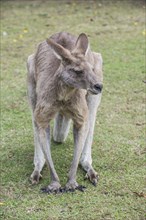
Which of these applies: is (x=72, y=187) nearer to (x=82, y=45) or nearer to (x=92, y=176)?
(x=92, y=176)

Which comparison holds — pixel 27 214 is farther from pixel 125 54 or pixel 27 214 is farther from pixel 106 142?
pixel 125 54

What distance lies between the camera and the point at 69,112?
3717mm

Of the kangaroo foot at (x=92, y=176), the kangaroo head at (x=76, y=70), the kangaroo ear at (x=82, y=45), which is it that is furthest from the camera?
the kangaroo foot at (x=92, y=176)

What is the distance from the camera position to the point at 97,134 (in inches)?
193

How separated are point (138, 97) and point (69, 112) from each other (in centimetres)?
230

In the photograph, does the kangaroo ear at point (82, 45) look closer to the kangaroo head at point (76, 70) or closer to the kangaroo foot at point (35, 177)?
the kangaroo head at point (76, 70)

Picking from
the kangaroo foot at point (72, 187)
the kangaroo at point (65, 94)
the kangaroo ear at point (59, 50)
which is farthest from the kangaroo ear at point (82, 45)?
the kangaroo foot at point (72, 187)

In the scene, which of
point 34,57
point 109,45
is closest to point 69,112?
point 34,57

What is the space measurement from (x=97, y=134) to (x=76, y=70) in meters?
1.59

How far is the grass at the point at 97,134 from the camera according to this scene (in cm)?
356

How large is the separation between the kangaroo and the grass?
16 centimetres

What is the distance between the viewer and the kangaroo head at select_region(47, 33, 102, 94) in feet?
11.0

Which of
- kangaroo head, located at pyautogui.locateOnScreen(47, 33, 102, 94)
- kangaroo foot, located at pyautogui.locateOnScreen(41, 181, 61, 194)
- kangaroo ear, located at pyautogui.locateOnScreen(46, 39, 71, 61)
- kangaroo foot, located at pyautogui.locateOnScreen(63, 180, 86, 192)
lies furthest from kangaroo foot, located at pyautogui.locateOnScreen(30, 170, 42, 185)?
kangaroo ear, located at pyautogui.locateOnScreen(46, 39, 71, 61)

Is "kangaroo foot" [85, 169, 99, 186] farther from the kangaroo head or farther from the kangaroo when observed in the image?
the kangaroo head
